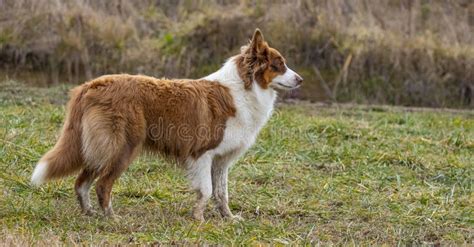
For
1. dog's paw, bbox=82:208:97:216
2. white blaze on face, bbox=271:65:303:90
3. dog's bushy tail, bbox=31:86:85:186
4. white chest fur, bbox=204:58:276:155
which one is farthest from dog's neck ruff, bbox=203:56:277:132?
dog's paw, bbox=82:208:97:216

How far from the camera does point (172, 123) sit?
23.5ft

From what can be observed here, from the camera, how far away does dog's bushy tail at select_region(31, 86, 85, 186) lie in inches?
266

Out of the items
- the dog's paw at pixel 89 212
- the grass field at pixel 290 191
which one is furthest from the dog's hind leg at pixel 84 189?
the grass field at pixel 290 191

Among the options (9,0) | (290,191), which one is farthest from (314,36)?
(290,191)

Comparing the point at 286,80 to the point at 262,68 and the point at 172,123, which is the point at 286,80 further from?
the point at 172,123

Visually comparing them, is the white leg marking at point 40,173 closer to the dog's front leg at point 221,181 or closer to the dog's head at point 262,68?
the dog's front leg at point 221,181

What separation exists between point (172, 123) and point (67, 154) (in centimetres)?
95

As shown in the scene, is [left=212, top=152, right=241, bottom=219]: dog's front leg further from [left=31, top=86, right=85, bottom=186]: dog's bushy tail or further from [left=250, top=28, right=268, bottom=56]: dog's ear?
[left=31, top=86, right=85, bottom=186]: dog's bushy tail

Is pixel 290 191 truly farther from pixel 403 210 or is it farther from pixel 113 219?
pixel 113 219

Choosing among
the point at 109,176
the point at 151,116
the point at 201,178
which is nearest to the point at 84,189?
the point at 109,176

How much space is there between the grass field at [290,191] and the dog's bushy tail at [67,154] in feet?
1.15

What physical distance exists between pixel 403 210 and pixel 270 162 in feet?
6.99

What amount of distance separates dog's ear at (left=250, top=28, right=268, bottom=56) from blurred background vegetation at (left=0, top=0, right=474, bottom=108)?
26.0 feet

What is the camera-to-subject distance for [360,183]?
880 centimetres
